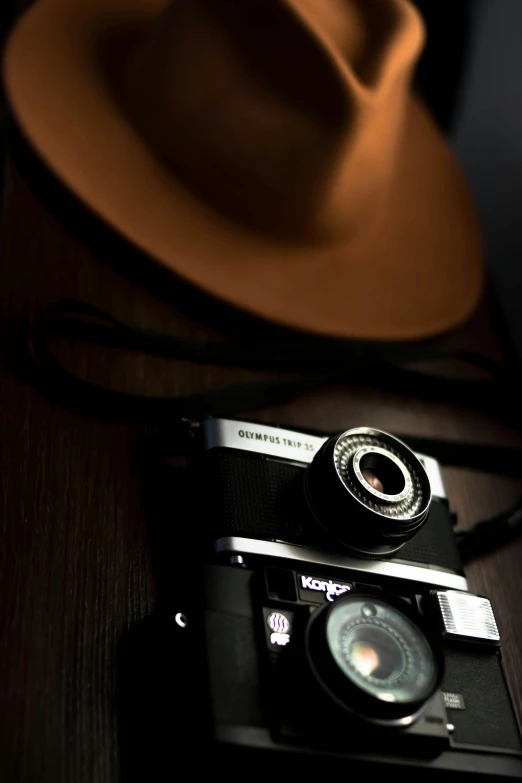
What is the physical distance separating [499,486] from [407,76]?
0.40 meters

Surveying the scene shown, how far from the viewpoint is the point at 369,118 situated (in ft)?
2.16

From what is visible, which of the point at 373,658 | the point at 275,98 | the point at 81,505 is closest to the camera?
the point at 373,658

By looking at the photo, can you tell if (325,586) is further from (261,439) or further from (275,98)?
(275,98)

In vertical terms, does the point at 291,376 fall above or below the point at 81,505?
above

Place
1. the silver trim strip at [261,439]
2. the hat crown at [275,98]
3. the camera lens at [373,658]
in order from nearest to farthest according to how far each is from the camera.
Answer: the camera lens at [373,658] < the silver trim strip at [261,439] < the hat crown at [275,98]

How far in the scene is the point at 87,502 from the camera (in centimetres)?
54

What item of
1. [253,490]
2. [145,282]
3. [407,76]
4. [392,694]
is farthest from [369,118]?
[392,694]

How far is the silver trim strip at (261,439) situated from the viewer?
537 millimetres

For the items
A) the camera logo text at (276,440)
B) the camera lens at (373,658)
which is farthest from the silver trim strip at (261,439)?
the camera lens at (373,658)

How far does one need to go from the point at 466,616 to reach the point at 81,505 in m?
0.28

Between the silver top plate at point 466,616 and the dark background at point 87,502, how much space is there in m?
0.09

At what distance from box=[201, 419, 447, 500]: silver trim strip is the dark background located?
7 cm

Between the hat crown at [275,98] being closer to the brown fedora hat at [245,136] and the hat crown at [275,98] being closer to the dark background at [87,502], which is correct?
the brown fedora hat at [245,136]

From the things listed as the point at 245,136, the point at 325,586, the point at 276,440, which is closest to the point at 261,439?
the point at 276,440
